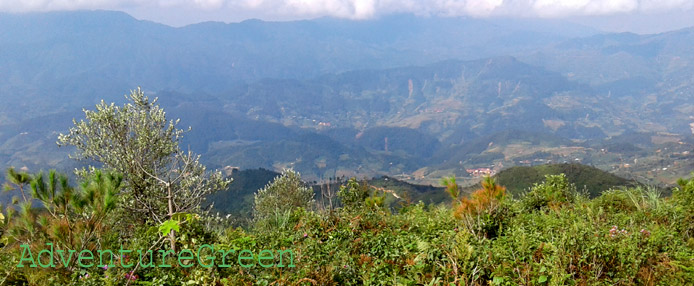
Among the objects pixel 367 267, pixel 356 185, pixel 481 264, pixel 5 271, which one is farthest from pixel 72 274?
pixel 356 185

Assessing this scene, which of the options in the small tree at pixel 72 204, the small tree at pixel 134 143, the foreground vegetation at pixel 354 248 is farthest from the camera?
the small tree at pixel 134 143

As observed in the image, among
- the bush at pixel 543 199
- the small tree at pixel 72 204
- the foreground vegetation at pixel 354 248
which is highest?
the small tree at pixel 72 204

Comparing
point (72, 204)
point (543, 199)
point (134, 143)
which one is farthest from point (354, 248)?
point (134, 143)

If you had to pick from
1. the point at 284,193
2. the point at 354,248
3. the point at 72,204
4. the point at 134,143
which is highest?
the point at 72,204

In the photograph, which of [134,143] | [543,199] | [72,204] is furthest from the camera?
[134,143]

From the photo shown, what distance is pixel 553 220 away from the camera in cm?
808

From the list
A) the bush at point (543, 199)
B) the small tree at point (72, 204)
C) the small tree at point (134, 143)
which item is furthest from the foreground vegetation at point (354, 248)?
the small tree at point (134, 143)

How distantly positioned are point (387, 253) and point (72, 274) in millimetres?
5069

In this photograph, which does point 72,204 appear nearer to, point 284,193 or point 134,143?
point 134,143

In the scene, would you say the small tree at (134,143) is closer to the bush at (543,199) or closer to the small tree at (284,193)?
the bush at (543,199)

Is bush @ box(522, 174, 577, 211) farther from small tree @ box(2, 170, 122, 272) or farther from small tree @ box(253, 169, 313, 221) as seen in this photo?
small tree @ box(253, 169, 313, 221)

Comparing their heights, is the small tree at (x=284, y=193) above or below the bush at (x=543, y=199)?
below

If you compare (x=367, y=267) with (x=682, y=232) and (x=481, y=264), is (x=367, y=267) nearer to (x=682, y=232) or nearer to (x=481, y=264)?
(x=481, y=264)

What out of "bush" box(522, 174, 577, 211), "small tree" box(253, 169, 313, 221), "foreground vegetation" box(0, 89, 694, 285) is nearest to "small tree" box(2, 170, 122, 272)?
"foreground vegetation" box(0, 89, 694, 285)
